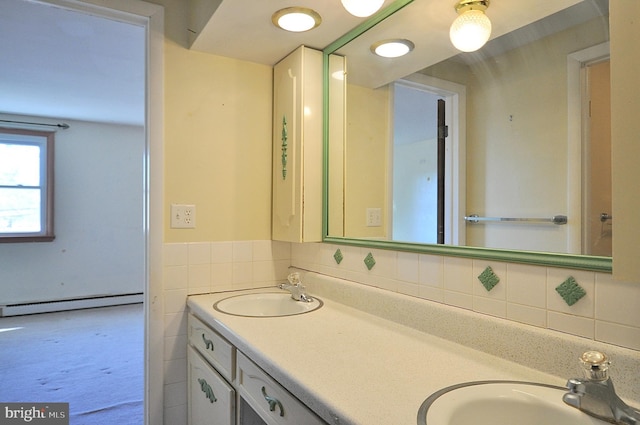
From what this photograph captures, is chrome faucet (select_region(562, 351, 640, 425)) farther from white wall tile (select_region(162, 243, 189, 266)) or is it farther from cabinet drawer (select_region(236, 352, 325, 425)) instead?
white wall tile (select_region(162, 243, 189, 266))

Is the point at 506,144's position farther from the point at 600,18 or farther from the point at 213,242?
the point at 213,242

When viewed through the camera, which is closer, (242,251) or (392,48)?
(392,48)

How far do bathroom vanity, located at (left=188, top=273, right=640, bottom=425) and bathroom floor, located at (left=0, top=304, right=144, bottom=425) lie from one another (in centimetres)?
125

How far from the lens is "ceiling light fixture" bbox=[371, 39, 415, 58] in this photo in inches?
58.4

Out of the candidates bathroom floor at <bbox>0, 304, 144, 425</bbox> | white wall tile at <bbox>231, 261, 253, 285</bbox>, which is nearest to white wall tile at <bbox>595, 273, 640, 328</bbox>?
white wall tile at <bbox>231, 261, 253, 285</bbox>

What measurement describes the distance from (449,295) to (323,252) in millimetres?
735

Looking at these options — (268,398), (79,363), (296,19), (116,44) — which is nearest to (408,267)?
(268,398)

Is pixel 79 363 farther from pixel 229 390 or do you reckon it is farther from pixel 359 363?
pixel 359 363

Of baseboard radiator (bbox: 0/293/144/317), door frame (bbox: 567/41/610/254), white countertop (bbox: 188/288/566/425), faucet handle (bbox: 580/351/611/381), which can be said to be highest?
door frame (bbox: 567/41/610/254)

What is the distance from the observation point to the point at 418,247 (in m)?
1.29

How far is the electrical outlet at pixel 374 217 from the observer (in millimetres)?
1603

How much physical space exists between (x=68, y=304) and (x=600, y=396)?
5.30 m

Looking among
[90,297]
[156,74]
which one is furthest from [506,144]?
[90,297]

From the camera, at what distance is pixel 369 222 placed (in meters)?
1.64
